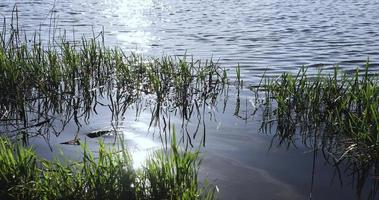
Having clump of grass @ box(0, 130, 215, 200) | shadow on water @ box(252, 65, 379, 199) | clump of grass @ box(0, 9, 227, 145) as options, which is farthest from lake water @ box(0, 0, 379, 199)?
clump of grass @ box(0, 130, 215, 200)

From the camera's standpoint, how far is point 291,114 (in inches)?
274

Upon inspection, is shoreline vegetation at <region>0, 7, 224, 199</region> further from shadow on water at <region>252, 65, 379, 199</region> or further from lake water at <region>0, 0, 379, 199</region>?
shadow on water at <region>252, 65, 379, 199</region>

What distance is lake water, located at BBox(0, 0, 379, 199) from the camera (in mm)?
5238

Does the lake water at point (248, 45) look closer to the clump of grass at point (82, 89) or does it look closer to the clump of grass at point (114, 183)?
the clump of grass at point (82, 89)

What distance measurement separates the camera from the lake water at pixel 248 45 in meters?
5.24

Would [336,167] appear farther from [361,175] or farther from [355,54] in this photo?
[355,54]

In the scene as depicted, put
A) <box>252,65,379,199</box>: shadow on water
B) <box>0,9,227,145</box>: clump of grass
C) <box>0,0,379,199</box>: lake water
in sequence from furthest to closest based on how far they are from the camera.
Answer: <box>0,9,227,145</box>: clump of grass
<box>0,0,379,199</box>: lake water
<box>252,65,379,199</box>: shadow on water

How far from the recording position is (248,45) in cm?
1573

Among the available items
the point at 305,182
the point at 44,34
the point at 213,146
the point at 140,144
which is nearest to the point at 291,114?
the point at 213,146

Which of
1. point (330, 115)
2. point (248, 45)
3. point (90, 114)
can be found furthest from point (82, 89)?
point (248, 45)

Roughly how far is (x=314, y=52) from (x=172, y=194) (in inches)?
425

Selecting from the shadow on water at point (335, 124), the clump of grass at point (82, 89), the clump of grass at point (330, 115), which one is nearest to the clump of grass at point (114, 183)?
the shadow on water at point (335, 124)

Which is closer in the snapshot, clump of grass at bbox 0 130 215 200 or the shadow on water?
clump of grass at bbox 0 130 215 200

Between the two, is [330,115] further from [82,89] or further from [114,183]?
[82,89]
